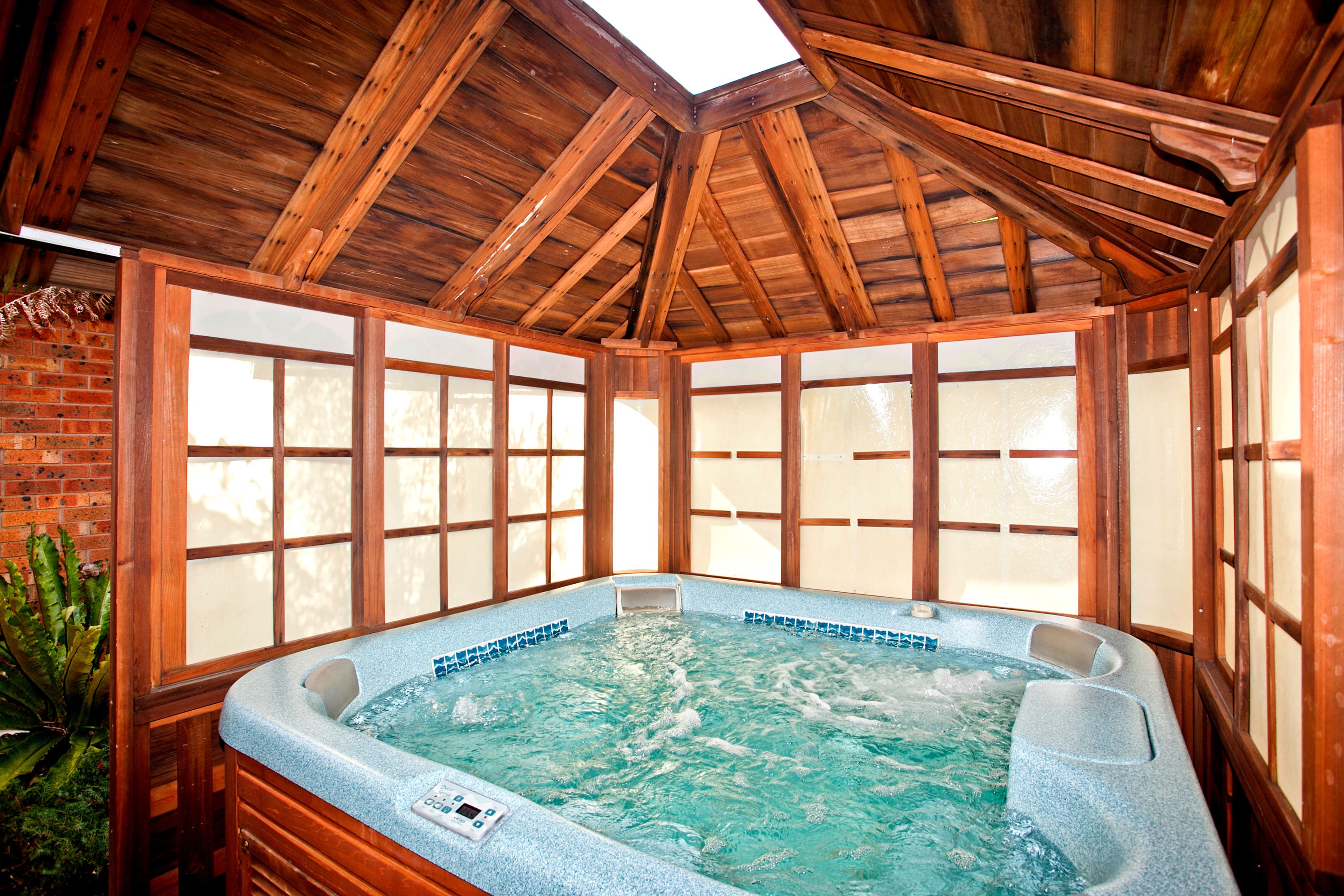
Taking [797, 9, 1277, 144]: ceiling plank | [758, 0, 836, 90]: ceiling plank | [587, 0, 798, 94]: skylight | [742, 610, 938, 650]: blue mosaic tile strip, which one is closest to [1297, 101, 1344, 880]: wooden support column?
[797, 9, 1277, 144]: ceiling plank

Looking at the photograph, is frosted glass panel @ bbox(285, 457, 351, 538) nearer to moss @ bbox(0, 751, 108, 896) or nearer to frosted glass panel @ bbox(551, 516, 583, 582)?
moss @ bbox(0, 751, 108, 896)

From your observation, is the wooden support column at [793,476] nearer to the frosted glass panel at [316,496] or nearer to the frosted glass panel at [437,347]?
the frosted glass panel at [437,347]

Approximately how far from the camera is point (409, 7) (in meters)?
2.14

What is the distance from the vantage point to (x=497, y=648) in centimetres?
346

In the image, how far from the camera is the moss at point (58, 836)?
2225mm

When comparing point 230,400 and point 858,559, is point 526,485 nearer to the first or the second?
point 230,400

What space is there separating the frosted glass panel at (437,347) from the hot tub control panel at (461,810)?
2.47 m

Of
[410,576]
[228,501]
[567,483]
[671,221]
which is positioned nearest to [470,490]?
[410,576]

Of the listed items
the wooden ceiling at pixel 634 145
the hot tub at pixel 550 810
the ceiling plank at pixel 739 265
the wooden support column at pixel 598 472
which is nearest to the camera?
the hot tub at pixel 550 810

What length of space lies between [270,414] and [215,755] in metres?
1.47

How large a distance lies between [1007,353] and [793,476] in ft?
5.12

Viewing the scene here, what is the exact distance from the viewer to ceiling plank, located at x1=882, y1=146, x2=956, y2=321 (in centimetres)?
303

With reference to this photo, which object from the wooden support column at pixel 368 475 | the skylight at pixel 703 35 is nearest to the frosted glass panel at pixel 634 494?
the wooden support column at pixel 368 475

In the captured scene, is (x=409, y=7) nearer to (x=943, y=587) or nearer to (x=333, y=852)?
(x=333, y=852)
